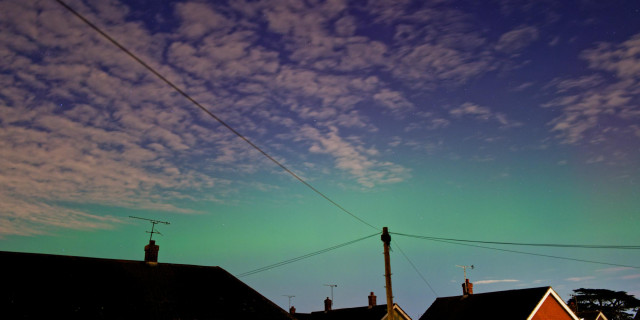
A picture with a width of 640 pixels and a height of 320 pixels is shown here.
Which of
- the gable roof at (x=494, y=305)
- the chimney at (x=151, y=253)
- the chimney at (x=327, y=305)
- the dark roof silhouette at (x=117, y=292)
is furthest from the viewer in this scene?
the chimney at (x=327, y=305)

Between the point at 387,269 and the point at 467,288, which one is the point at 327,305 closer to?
the point at 467,288

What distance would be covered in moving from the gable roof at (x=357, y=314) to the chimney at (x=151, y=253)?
20.8 meters

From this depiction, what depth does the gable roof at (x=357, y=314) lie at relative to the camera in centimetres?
3853

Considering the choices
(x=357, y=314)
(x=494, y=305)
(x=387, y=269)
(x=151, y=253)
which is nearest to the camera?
(x=387, y=269)

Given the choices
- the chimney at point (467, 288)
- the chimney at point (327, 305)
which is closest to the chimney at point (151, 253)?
the chimney at point (327, 305)

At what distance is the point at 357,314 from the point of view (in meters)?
40.8

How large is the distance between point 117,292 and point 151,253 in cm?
415

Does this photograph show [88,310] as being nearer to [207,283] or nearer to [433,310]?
[207,283]

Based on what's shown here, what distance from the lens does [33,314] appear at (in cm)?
1723

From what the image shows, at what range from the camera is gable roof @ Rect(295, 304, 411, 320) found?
38.5 meters

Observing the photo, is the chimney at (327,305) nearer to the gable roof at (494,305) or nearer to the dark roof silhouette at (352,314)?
the dark roof silhouette at (352,314)

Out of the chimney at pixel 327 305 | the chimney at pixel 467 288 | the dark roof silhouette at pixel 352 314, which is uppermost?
the chimney at pixel 467 288

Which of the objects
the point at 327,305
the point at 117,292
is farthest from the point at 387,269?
the point at 327,305

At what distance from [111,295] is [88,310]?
1.53 m
